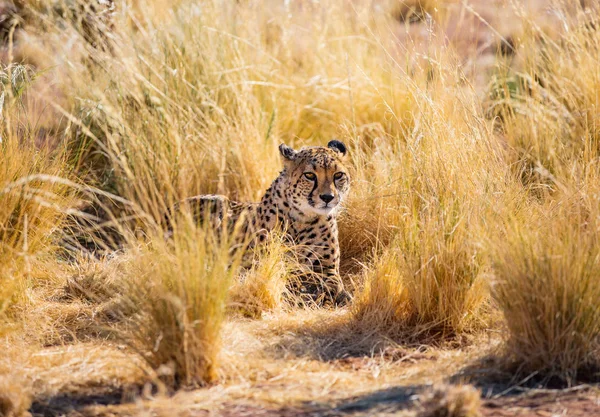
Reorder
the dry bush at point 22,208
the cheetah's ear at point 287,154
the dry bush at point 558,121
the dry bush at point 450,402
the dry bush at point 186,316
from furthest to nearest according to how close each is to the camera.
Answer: the dry bush at point 558,121 → the cheetah's ear at point 287,154 → the dry bush at point 22,208 → the dry bush at point 186,316 → the dry bush at point 450,402

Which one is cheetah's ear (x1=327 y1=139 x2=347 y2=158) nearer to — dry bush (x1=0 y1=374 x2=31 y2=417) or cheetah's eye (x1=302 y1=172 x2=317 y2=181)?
cheetah's eye (x1=302 y1=172 x2=317 y2=181)

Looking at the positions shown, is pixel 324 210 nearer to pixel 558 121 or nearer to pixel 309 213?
pixel 309 213

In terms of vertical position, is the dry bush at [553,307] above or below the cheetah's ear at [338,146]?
below

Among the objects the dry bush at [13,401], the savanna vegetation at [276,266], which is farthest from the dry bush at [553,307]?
the dry bush at [13,401]

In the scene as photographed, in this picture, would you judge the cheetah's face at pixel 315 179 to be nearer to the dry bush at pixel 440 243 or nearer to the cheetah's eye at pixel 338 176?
the cheetah's eye at pixel 338 176

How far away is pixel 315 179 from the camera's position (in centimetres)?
481

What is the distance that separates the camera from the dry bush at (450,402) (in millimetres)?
2975

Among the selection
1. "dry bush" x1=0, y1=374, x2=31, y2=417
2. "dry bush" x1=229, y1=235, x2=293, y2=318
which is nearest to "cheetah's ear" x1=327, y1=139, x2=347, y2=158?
"dry bush" x1=229, y1=235, x2=293, y2=318

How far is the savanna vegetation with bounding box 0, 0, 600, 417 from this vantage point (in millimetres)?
3357

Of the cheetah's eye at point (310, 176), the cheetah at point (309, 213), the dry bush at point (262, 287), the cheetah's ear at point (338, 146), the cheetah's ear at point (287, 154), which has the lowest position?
the dry bush at point (262, 287)

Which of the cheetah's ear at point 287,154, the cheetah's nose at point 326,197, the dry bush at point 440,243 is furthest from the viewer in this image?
the cheetah's ear at point 287,154

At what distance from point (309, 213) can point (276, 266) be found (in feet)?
1.76

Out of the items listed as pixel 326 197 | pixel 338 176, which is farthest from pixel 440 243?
pixel 338 176

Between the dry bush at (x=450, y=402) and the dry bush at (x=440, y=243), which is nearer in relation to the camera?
the dry bush at (x=450, y=402)
